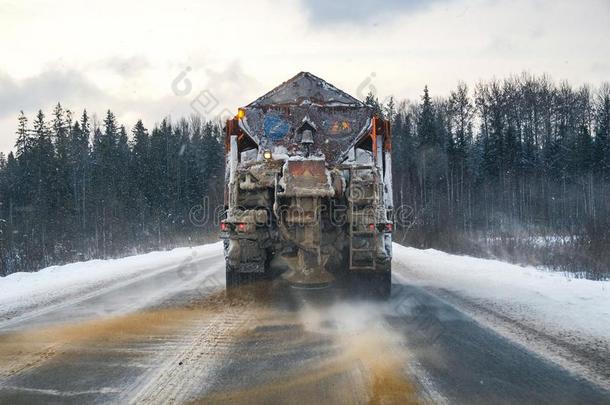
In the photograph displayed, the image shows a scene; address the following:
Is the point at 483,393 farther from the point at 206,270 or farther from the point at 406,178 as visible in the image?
the point at 406,178

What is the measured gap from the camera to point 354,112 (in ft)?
29.5

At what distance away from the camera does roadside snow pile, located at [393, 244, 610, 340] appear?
246 inches

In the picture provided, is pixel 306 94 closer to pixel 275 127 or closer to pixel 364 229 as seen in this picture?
pixel 275 127

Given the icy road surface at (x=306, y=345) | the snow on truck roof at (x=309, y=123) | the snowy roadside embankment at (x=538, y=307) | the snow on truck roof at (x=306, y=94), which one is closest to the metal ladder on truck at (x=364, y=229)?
the icy road surface at (x=306, y=345)

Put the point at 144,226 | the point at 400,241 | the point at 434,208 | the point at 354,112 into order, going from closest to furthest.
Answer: the point at 354,112, the point at 400,241, the point at 434,208, the point at 144,226

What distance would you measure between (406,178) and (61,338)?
57350mm

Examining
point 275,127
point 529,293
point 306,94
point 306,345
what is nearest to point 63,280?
point 275,127

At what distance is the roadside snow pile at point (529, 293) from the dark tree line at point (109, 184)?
3303 centimetres

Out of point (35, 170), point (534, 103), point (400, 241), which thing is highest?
point (534, 103)

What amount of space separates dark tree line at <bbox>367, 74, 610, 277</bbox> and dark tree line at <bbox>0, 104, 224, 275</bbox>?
80.8ft

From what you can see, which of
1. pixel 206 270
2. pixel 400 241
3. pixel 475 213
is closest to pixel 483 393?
pixel 206 270

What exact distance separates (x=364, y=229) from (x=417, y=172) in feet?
192

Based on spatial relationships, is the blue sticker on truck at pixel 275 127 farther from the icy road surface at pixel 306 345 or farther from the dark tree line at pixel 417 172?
the dark tree line at pixel 417 172

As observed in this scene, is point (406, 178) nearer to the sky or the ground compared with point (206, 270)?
nearer to the sky
